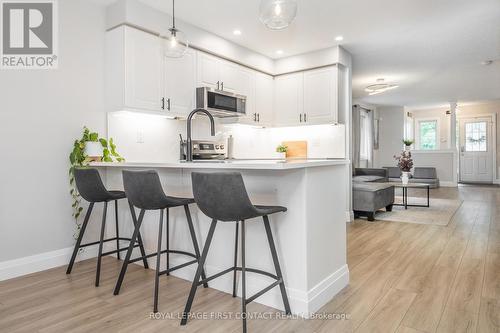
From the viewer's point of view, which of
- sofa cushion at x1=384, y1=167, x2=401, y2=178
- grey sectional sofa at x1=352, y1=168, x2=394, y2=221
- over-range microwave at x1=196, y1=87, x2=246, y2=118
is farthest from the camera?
sofa cushion at x1=384, y1=167, x2=401, y2=178

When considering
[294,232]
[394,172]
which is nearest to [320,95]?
[294,232]

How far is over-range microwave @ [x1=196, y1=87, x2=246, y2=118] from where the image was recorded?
3877 millimetres

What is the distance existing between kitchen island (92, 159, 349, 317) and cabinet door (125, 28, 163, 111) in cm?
99

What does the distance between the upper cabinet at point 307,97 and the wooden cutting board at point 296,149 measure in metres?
0.37

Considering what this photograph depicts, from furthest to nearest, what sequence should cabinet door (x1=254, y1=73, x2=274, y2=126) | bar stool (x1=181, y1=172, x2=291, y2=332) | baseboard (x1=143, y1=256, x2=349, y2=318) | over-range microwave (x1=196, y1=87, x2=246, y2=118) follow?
cabinet door (x1=254, y1=73, x2=274, y2=126)
over-range microwave (x1=196, y1=87, x2=246, y2=118)
baseboard (x1=143, y1=256, x2=349, y2=318)
bar stool (x1=181, y1=172, x2=291, y2=332)

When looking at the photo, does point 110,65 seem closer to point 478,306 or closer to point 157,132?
point 157,132

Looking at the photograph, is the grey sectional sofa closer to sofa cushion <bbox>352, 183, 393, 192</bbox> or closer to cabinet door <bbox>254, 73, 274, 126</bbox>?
sofa cushion <bbox>352, 183, 393, 192</bbox>

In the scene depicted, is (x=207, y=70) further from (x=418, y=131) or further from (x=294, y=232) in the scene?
(x=418, y=131)

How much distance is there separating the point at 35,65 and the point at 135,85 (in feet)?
2.84

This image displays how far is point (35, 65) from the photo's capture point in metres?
2.90

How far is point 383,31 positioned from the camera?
4.09 meters

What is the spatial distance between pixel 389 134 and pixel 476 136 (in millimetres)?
2856

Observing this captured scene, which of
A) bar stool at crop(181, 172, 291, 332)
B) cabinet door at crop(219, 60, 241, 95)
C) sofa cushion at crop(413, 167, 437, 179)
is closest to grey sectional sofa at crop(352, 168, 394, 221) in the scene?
cabinet door at crop(219, 60, 241, 95)

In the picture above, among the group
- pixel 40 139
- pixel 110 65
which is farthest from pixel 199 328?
pixel 110 65
